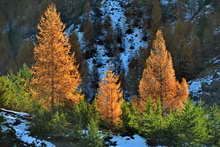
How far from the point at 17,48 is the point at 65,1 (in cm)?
1888

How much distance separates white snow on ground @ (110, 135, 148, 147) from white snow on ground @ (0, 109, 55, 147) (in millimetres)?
3670

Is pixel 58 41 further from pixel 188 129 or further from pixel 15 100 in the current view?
pixel 188 129

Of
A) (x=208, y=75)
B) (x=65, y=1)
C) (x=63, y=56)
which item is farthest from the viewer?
(x=65, y=1)

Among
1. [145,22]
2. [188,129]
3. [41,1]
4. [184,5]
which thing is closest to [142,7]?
[145,22]

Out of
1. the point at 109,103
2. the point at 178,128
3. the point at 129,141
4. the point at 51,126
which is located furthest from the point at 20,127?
the point at 178,128

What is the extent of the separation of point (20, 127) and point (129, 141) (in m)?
5.87

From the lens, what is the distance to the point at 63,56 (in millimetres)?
20516

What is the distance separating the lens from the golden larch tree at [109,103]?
771 inches

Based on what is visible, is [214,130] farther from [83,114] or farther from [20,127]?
[20,127]

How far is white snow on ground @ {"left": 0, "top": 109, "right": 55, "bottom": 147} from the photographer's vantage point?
52.2 ft

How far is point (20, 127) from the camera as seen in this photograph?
1716 cm

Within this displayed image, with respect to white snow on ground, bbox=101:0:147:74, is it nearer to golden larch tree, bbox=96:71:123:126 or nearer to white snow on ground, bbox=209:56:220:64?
white snow on ground, bbox=209:56:220:64

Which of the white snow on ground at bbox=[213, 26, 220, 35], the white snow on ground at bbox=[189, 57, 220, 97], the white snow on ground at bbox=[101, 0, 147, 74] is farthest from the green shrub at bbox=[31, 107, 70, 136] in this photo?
the white snow on ground at bbox=[213, 26, 220, 35]

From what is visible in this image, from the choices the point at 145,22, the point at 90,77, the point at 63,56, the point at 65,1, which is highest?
the point at 65,1
